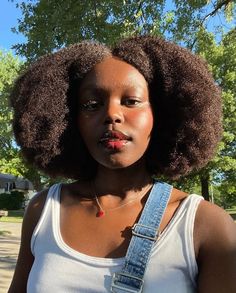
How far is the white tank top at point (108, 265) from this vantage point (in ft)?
4.72

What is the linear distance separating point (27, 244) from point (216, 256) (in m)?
0.71

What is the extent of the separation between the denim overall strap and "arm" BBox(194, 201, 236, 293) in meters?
0.14

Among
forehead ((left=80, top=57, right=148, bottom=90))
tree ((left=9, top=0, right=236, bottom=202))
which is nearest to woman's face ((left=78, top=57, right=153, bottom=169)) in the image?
forehead ((left=80, top=57, right=148, bottom=90))

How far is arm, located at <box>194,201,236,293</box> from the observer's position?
4.71 feet

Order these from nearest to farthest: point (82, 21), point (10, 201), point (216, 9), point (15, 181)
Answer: point (82, 21) < point (216, 9) < point (10, 201) < point (15, 181)

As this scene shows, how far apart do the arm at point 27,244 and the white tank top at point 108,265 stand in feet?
0.45

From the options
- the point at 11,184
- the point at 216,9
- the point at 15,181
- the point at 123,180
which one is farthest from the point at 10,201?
the point at 123,180

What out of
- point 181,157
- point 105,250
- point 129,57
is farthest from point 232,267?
point 129,57

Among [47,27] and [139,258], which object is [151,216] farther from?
[47,27]

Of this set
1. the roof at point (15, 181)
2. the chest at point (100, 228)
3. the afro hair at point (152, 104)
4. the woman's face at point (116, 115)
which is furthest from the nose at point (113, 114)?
the roof at point (15, 181)

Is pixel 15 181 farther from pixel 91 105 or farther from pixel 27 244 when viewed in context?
pixel 91 105

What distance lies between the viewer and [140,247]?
1.47m

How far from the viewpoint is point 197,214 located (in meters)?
1.51

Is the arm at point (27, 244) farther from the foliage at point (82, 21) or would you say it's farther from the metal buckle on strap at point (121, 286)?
the foliage at point (82, 21)
